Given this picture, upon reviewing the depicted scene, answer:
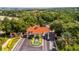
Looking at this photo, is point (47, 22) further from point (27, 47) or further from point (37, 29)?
point (27, 47)

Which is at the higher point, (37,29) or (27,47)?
(37,29)

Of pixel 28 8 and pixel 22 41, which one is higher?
pixel 28 8

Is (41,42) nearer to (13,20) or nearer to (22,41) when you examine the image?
(22,41)

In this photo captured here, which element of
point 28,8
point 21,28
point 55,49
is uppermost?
point 28,8

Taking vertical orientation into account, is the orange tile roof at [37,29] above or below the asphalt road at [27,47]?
above

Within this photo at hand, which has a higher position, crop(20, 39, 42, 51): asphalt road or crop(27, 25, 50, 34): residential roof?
crop(27, 25, 50, 34): residential roof

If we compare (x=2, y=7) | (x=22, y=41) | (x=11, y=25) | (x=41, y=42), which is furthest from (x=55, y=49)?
(x=2, y=7)

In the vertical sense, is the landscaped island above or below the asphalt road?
above

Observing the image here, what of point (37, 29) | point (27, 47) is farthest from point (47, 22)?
point (27, 47)

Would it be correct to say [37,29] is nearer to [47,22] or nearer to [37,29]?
[37,29]

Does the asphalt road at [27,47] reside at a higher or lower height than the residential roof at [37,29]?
lower

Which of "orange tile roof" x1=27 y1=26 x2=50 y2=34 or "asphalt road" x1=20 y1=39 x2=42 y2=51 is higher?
"orange tile roof" x1=27 y1=26 x2=50 y2=34
